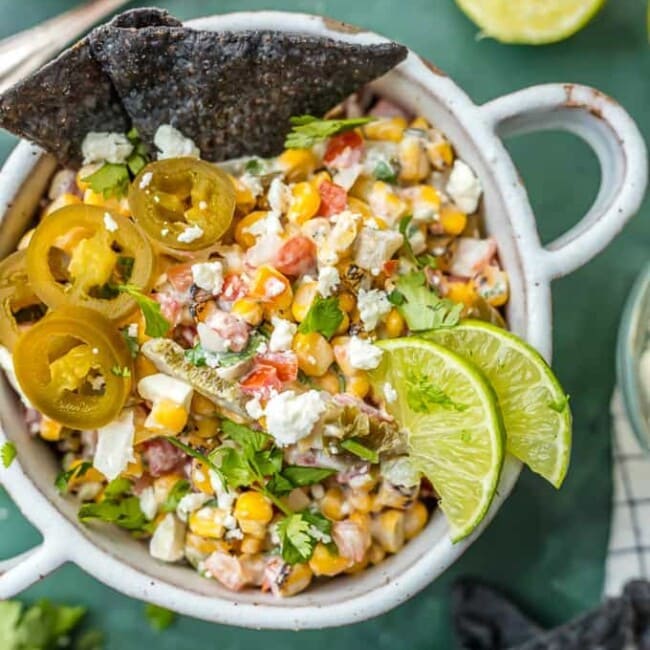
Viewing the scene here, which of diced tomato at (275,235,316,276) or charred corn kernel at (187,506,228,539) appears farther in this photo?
charred corn kernel at (187,506,228,539)

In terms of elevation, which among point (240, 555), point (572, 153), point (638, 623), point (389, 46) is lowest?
point (638, 623)

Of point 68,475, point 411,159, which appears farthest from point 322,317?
point 68,475

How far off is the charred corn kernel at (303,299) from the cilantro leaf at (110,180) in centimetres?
39

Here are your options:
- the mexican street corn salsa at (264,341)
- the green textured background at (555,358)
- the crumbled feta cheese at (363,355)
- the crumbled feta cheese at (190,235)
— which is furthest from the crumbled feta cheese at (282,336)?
the green textured background at (555,358)

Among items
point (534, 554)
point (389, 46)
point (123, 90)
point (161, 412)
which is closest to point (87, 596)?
point (161, 412)

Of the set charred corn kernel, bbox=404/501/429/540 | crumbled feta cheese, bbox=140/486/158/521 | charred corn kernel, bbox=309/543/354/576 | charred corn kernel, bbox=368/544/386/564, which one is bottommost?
charred corn kernel, bbox=368/544/386/564

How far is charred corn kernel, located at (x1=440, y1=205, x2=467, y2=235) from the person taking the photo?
2246mm

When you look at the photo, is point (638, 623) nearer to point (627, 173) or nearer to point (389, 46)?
point (627, 173)

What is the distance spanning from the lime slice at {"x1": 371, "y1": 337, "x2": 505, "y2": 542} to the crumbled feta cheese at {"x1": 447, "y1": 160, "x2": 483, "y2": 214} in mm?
368

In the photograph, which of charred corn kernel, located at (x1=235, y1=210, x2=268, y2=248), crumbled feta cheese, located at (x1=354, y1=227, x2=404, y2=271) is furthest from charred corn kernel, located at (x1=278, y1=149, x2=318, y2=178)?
crumbled feta cheese, located at (x1=354, y1=227, x2=404, y2=271)

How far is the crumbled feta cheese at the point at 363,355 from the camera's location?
204cm

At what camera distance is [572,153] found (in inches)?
105

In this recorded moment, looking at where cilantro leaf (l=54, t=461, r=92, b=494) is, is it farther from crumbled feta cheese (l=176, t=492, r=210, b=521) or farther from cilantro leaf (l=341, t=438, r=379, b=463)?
cilantro leaf (l=341, t=438, r=379, b=463)

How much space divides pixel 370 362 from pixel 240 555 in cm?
49
